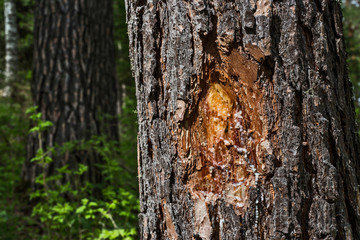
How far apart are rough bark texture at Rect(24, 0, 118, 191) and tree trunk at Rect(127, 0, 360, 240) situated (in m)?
2.90

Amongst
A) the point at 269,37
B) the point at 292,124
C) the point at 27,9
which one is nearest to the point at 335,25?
the point at 269,37

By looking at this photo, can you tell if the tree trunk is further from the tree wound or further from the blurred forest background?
the blurred forest background

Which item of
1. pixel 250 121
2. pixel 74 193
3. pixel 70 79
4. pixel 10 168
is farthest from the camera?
pixel 10 168

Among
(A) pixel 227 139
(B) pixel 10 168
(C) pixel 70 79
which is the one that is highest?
(C) pixel 70 79

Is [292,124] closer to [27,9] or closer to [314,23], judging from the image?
[314,23]

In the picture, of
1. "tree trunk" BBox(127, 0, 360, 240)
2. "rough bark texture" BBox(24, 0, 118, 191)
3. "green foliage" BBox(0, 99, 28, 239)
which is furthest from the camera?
"rough bark texture" BBox(24, 0, 118, 191)

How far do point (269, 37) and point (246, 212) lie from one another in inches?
23.8

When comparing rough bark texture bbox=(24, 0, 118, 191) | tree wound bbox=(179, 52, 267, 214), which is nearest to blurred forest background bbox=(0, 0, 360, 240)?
rough bark texture bbox=(24, 0, 118, 191)

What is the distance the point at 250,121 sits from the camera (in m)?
1.22

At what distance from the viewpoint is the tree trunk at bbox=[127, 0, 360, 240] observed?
46.2 inches

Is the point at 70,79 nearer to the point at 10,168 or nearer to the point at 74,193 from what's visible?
the point at 74,193

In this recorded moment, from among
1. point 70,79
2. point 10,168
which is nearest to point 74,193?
point 70,79

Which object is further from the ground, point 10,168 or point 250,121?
point 250,121

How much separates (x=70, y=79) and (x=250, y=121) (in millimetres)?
3326
